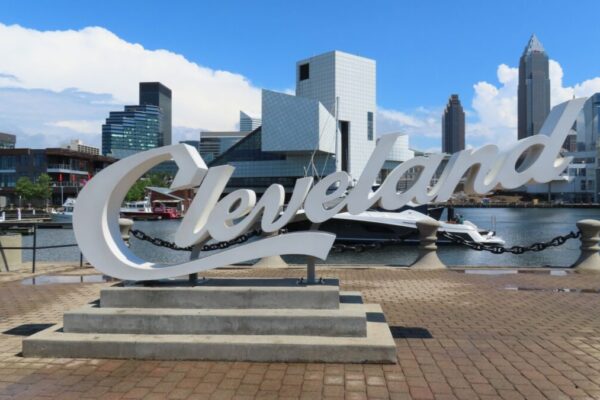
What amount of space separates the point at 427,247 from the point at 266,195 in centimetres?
865

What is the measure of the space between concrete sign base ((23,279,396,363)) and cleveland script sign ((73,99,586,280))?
0.45m

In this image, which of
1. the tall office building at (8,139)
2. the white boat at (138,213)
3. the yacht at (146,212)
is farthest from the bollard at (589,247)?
the tall office building at (8,139)

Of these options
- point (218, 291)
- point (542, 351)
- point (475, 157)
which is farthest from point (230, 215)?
point (542, 351)

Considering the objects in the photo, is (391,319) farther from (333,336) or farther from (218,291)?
(218,291)

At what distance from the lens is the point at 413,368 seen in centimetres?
546

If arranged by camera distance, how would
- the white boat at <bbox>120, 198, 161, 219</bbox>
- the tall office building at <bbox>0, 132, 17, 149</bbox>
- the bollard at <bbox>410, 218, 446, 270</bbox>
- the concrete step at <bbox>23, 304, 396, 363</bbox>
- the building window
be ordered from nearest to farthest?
the concrete step at <bbox>23, 304, 396, 363</bbox>, the bollard at <bbox>410, 218, 446, 270</bbox>, the white boat at <bbox>120, 198, 161, 219</bbox>, the building window, the tall office building at <bbox>0, 132, 17, 149</bbox>

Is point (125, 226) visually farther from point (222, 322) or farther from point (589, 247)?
point (589, 247)

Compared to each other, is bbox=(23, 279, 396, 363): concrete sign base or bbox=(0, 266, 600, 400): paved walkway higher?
bbox=(23, 279, 396, 363): concrete sign base

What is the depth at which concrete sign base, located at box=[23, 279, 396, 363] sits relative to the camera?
18.7 ft

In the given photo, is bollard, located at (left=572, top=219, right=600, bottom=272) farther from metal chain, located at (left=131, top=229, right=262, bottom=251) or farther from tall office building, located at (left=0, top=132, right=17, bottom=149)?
tall office building, located at (left=0, top=132, right=17, bottom=149)

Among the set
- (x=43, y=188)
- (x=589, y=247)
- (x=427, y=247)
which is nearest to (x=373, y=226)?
(x=427, y=247)

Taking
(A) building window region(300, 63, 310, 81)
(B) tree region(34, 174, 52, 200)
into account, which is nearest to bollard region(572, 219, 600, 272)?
(B) tree region(34, 174, 52, 200)

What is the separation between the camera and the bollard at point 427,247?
14.1m

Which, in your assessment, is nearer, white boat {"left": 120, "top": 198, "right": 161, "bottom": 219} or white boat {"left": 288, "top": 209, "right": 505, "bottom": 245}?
white boat {"left": 288, "top": 209, "right": 505, "bottom": 245}
